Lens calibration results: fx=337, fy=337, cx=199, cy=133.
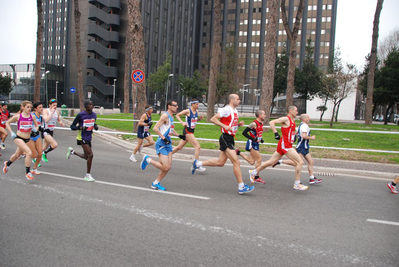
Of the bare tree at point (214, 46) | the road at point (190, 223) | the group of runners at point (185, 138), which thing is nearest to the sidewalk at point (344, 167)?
the road at point (190, 223)

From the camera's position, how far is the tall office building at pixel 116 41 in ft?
204

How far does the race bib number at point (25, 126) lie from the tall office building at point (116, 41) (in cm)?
5514

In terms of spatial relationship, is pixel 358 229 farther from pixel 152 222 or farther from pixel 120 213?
pixel 120 213

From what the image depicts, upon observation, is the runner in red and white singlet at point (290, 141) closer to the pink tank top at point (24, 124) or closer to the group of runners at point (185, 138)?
the group of runners at point (185, 138)

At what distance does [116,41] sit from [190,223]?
6215cm

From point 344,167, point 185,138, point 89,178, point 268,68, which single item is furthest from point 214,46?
point 89,178

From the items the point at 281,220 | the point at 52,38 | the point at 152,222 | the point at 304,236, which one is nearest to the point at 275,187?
the point at 281,220

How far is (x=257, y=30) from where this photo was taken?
289 ft

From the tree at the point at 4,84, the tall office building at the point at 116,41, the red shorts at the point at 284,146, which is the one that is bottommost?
the red shorts at the point at 284,146

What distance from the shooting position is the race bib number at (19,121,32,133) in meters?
8.09

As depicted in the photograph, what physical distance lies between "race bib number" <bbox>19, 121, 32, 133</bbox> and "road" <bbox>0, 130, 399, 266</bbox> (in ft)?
3.85

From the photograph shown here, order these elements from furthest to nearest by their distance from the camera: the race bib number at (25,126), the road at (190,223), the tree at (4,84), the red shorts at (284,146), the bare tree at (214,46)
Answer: the tree at (4,84)
the bare tree at (214,46)
the race bib number at (25,126)
the red shorts at (284,146)
the road at (190,223)

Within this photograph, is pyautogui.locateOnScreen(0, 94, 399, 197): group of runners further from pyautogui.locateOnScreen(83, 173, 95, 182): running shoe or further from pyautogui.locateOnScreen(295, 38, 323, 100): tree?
pyautogui.locateOnScreen(295, 38, 323, 100): tree

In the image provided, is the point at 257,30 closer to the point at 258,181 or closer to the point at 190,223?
the point at 258,181
